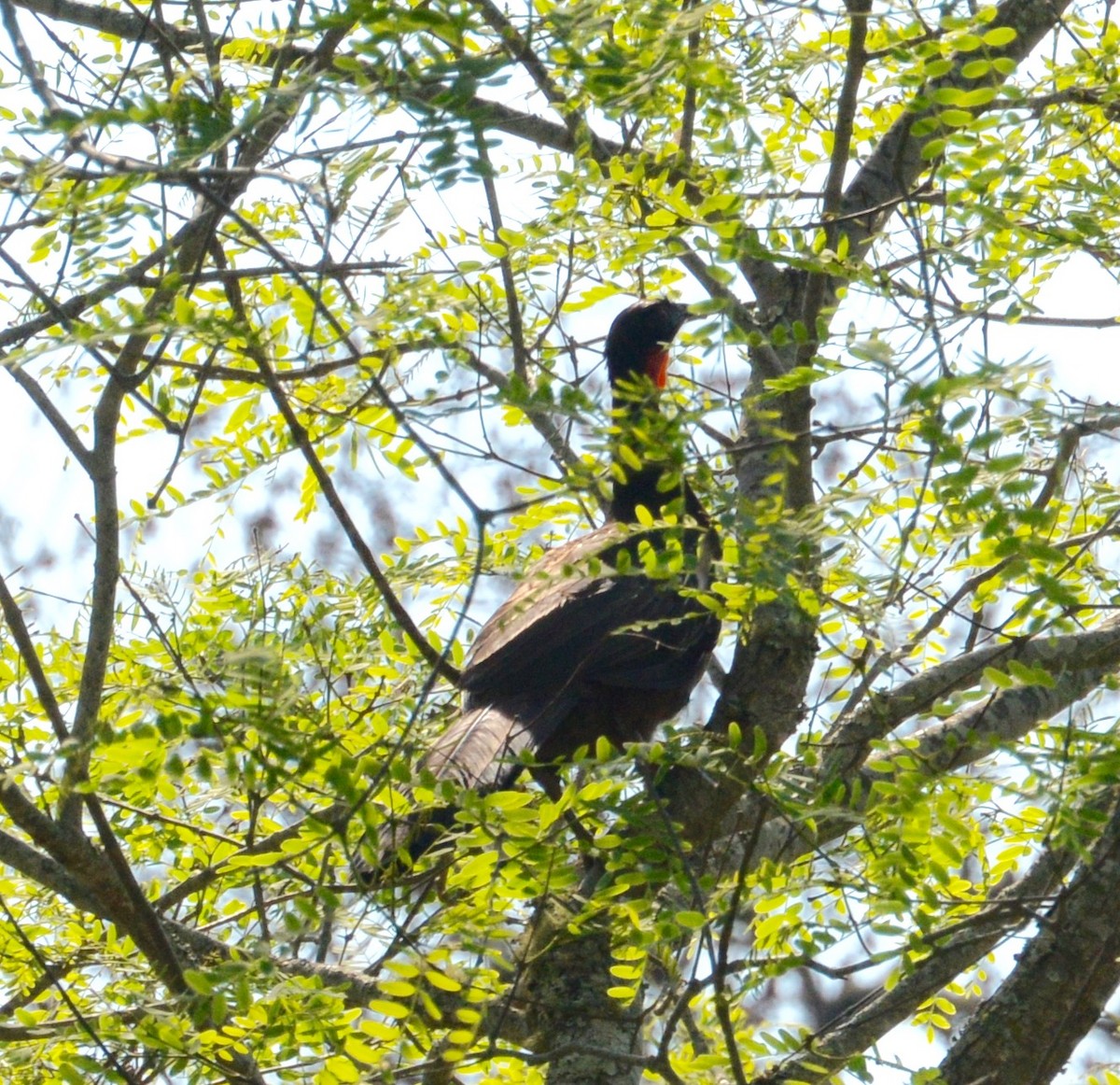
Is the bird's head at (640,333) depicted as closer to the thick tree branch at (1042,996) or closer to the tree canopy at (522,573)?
the tree canopy at (522,573)

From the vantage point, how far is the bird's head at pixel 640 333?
5316 millimetres

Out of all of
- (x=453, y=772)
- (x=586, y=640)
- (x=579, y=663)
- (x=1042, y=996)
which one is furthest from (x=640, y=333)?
(x=1042, y=996)

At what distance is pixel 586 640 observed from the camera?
4.22m

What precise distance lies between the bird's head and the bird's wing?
1.18m

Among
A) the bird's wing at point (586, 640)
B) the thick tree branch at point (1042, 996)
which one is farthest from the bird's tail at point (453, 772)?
the thick tree branch at point (1042, 996)

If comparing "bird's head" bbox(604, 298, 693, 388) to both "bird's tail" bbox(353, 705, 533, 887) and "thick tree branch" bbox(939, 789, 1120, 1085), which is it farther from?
"thick tree branch" bbox(939, 789, 1120, 1085)

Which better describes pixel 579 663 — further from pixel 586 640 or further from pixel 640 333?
pixel 640 333

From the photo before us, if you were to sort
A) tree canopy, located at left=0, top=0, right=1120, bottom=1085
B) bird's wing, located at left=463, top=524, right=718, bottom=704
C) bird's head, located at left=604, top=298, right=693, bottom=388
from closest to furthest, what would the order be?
tree canopy, located at left=0, top=0, right=1120, bottom=1085 < bird's wing, located at left=463, top=524, right=718, bottom=704 < bird's head, located at left=604, top=298, right=693, bottom=388

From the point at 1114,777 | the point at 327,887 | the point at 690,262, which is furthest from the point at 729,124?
the point at 327,887

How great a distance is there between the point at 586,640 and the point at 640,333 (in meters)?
1.55

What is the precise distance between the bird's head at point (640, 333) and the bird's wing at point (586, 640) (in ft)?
3.89

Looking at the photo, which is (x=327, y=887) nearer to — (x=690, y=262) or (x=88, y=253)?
(x=88, y=253)

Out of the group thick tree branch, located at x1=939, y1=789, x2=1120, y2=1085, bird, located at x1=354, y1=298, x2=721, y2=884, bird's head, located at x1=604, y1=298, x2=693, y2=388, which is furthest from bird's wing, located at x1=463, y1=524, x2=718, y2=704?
thick tree branch, located at x1=939, y1=789, x2=1120, y2=1085

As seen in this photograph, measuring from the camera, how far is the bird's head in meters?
5.32
